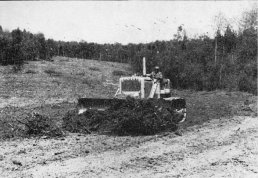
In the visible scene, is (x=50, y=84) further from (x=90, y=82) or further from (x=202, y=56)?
(x=202, y=56)

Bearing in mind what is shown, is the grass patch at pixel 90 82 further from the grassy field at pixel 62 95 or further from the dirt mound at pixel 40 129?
the dirt mound at pixel 40 129

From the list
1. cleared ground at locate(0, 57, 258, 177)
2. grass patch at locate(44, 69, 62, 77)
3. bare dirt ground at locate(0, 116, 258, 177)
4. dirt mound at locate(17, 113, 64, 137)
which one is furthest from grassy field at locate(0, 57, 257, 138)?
bare dirt ground at locate(0, 116, 258, 177)

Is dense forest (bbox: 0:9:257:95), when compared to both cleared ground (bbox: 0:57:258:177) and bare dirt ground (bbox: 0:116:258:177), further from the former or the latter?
bare dirt ground (bbox: 0:116:258:177)

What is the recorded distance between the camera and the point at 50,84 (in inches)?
993

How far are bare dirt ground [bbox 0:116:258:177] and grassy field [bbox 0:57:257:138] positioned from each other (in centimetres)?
202

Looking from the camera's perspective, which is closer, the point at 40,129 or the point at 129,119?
the point at 129,119

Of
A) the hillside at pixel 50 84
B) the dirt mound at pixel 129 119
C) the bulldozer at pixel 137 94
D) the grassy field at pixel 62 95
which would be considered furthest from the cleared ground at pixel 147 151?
the hillside at pixel 50 84

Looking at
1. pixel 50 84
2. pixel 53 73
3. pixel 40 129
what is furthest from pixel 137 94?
pixel 53 73

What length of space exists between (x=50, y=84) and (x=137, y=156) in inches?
686

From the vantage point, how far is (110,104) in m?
12.3

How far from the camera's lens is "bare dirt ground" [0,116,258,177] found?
7.69 meters

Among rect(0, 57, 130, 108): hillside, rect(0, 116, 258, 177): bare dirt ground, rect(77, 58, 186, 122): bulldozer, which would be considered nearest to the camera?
rect(0, 116, 258, 177): bare dirt ground

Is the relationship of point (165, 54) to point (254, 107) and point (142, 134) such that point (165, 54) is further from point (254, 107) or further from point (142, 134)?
point (142, 134)

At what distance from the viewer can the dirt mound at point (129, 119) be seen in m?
11.4
